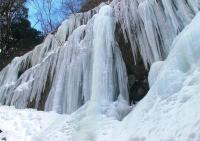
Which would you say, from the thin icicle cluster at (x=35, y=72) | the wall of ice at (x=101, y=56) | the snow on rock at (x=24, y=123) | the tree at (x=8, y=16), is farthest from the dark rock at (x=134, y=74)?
the tree at (x=8, y=16)

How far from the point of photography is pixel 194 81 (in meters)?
5.36

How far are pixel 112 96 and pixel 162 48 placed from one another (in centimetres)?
129

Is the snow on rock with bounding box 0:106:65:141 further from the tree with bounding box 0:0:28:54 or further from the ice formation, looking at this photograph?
the tree with bounding box 0:0:28:54

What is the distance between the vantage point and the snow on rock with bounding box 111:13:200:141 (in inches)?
194

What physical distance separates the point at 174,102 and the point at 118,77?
3246mm

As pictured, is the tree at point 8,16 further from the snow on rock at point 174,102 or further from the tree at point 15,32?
the snow on rock at point 174,102

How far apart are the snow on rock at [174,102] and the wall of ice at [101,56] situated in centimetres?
191

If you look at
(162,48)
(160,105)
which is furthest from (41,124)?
(160,105)

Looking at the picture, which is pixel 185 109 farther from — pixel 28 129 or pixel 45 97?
pixel 45 97

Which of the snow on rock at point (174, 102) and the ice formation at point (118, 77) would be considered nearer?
the snow on rock at point (174, 102)

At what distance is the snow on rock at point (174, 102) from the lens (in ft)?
16.2

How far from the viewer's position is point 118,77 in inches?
341

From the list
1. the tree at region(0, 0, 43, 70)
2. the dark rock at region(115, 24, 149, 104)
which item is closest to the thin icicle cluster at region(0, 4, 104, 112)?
the dark rock at region(115, 24, 149, 104)

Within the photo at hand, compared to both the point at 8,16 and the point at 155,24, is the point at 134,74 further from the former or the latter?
the point at 8,16
